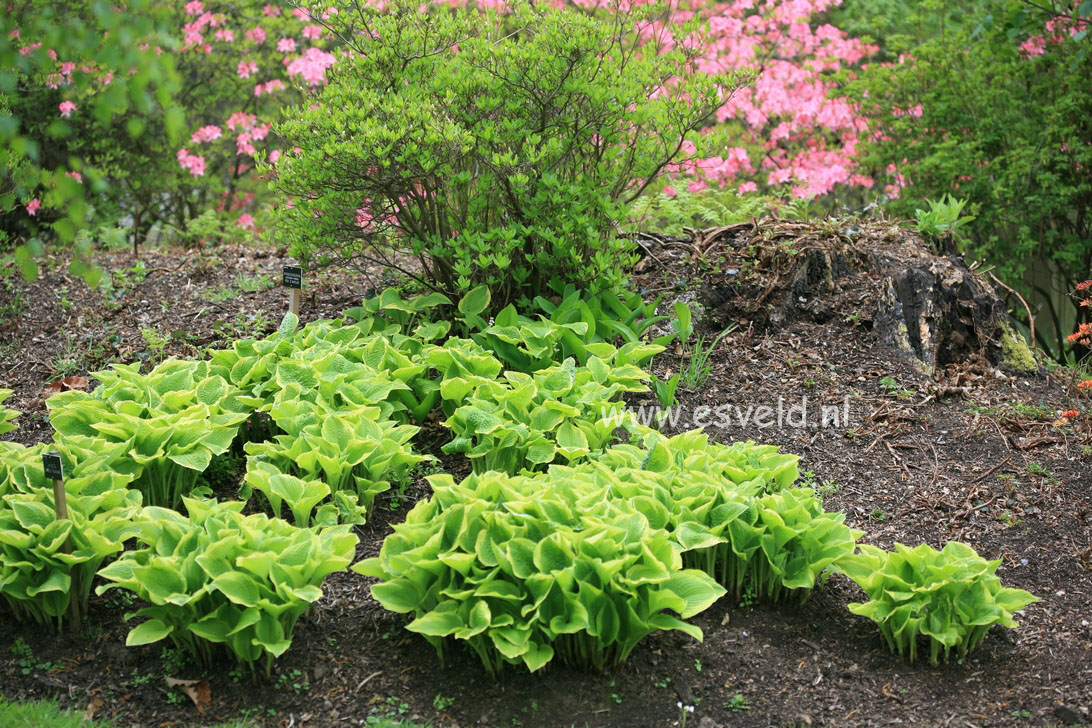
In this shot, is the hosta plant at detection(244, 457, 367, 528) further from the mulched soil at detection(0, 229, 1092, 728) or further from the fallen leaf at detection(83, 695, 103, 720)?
the fallen leaf at detection(83, 695, 103, 720)

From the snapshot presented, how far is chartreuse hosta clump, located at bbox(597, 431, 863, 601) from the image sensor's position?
3381 millimetres

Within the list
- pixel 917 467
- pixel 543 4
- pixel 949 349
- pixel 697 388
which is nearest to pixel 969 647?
pixel 917 467

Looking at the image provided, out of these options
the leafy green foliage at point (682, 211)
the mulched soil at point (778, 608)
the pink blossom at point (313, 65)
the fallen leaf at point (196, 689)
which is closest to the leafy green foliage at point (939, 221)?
the mulched soil at point (778, 608)

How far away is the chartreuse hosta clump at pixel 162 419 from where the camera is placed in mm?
3771

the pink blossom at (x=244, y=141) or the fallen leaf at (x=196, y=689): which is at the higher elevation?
the pink blossom at (x=244, y=141)

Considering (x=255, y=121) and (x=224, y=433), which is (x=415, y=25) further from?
(x=255, y=121)

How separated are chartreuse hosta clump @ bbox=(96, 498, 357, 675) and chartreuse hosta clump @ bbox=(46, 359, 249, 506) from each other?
611mm

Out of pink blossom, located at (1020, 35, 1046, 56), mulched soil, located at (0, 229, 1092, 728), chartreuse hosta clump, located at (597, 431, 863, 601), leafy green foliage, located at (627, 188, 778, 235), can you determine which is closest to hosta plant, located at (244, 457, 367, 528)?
mulched soil, located at (0, 229, 1092, 728)

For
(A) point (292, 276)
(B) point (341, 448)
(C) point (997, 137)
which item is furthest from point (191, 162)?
(C) point (997, 137)

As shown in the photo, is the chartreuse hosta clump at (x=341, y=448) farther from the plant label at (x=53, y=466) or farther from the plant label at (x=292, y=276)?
the plant label at (x=292, y=276)

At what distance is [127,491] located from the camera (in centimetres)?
357

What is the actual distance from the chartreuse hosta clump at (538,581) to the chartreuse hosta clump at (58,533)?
915 millimetres

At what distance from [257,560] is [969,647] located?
239 cm

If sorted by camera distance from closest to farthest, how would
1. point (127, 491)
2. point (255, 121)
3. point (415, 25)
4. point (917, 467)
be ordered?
point (127, 491)
point (917, 467)
point (415, 25)
point (255, 121)
